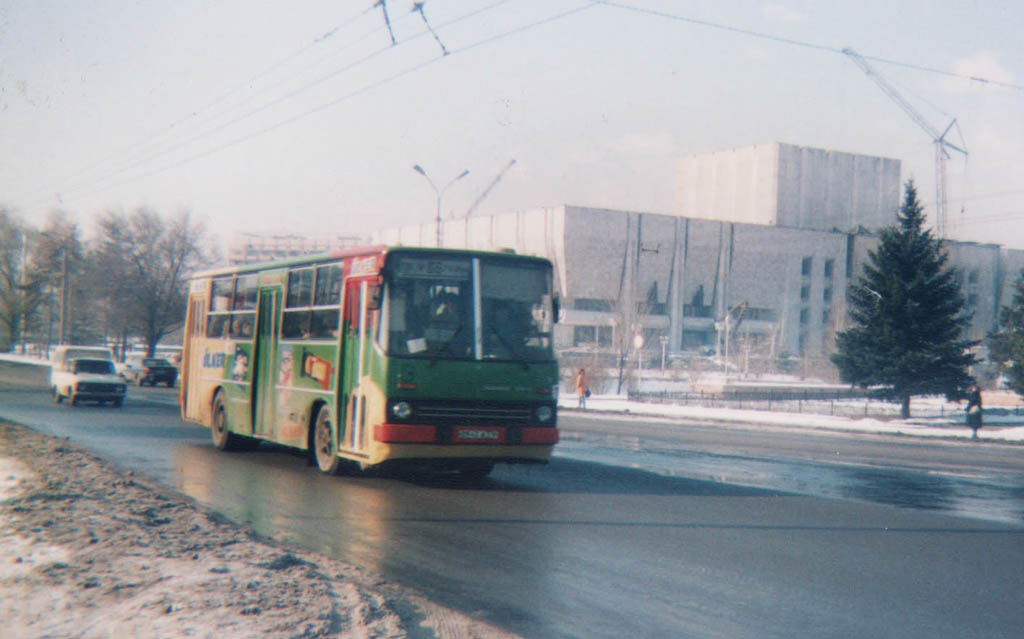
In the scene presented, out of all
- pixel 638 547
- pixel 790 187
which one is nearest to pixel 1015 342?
pixel 638 547

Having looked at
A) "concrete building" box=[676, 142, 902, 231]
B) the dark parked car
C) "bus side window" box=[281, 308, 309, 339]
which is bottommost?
the dark parked car

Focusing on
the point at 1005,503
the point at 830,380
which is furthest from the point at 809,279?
the point at 1005,503

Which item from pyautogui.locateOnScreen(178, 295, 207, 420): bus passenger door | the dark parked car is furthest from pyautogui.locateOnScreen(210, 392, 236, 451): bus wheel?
the dark parked car

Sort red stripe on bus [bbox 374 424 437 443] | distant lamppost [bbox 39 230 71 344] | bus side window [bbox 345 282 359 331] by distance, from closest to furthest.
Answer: red stripe on bus [bbox 374 424 437 443], bus side window [bbox 345 282 359 331], distant lamppost [bbox 39 230 71 344]

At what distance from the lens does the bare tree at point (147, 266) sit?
2825 inches

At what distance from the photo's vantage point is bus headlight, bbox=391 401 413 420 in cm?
1195

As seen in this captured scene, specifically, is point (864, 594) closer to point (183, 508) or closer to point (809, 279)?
point (183, 508)

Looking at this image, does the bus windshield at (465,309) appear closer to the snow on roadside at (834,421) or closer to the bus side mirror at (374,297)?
the bus side mirror at (374,297)

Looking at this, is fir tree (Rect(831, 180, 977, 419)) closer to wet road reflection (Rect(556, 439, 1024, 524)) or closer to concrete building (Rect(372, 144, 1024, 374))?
wet road reflection (Rect(556, 439, 1024, 524))

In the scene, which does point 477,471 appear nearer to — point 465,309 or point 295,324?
point 465,309

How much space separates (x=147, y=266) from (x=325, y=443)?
211 feet

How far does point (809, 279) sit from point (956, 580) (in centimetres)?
10286

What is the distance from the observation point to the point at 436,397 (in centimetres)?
1215

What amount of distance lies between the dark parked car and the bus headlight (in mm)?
45189
